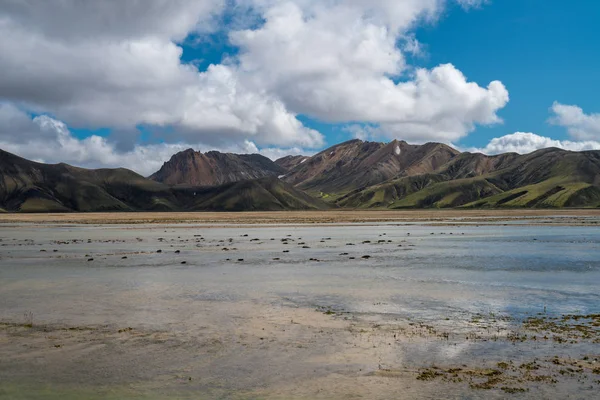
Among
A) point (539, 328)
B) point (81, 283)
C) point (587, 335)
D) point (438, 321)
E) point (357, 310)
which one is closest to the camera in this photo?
point (587, 335)

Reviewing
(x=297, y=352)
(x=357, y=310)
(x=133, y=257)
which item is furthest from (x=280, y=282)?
(x=133, y=257)

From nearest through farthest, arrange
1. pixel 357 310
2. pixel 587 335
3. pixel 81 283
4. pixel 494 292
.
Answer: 1. pixel 587 335
2. pixel 357 310
3. pixel 494 292
4. pixel 81 283

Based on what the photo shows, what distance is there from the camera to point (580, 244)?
65.2m

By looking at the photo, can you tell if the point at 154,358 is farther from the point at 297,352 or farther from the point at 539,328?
the point at 539,328

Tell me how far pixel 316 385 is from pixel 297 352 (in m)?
3.38

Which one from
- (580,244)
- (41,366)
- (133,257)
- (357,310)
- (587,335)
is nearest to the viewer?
(41,366)

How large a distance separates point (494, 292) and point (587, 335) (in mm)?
10750

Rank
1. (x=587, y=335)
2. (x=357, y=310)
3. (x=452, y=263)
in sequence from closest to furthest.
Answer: (x=587, y=335), (x=357, y=310), (x=452, y=263)

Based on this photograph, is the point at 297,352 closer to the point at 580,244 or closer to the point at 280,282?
the point at 280,282

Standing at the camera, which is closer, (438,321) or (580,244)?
(438,321)

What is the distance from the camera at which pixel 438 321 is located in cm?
2267

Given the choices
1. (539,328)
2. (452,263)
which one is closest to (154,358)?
(539,328)

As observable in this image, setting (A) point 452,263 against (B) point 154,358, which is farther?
(A) point 452,263

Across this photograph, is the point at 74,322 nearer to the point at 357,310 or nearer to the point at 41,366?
the point at 41,366
